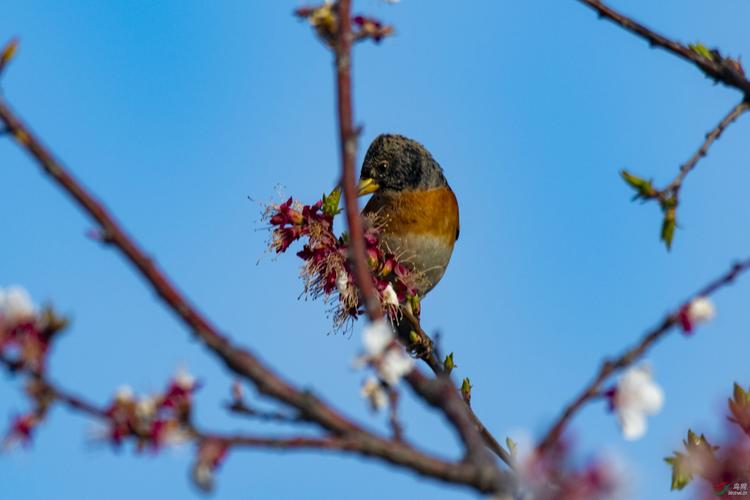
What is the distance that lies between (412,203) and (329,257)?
2.33m

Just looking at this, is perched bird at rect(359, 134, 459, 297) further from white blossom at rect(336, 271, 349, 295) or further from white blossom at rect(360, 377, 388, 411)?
white blossom at rect(360, 377, 388, 411)

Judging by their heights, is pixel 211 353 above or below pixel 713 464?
below

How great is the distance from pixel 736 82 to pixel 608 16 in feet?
1.30

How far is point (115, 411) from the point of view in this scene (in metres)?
1.46

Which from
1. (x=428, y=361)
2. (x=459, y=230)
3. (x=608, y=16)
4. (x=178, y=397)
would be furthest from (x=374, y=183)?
(x=178, y=397)

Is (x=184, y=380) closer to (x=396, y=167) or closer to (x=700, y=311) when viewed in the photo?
(x=700, y=311)

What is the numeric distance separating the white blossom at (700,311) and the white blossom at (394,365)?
45 cm

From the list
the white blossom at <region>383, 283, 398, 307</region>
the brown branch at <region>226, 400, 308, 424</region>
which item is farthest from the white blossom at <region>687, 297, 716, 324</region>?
the white blossom at <region>383, 283, 398, 307</region>

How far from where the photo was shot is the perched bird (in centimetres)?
653

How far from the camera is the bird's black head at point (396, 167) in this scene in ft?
22.6

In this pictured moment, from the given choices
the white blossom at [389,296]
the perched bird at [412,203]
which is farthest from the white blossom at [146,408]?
the perched bird at [412,203]

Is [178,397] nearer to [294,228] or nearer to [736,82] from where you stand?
[736,82]

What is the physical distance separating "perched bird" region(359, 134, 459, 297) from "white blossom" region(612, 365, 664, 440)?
4682 millimetres

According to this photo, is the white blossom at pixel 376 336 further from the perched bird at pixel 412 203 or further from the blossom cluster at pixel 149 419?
the perched bird at pixel 412 203
